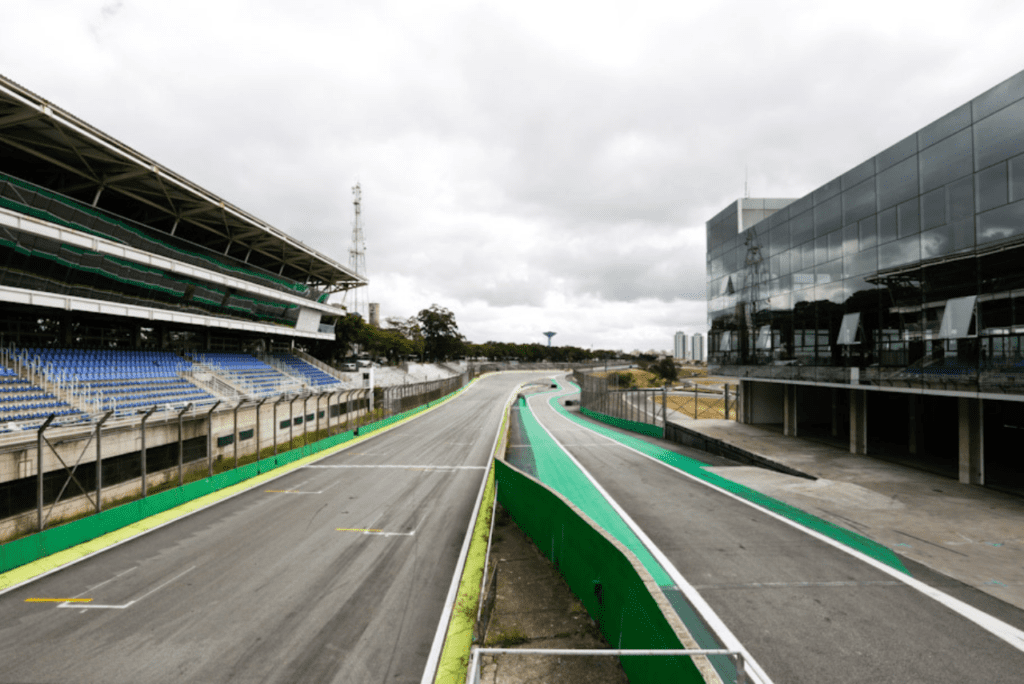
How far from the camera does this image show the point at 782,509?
1274 centimetres

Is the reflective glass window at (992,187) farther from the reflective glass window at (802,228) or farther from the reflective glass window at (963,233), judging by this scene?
the reflective glass window at (802,228)

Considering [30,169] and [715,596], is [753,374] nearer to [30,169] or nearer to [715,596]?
[715,596]

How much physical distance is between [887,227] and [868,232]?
0.92m

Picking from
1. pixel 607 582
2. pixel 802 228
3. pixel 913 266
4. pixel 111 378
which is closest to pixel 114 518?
pixel 111 378

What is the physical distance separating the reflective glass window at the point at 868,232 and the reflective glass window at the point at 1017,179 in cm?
487

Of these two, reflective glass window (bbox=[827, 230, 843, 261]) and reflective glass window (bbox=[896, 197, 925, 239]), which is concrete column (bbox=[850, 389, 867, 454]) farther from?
reflective glass window (bbox=[896, 197, 925, 239])

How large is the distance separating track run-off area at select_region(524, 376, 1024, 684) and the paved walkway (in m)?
0.92

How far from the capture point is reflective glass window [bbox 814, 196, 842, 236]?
19391 mm

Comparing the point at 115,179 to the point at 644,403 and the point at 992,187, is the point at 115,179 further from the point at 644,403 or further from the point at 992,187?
the point at 992,187

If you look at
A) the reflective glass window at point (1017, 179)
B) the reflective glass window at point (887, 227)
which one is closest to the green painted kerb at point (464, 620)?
the reflective glass window at point (1017, 179)

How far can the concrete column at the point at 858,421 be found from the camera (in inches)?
756

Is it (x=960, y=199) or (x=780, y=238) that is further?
(x=780, y=238)

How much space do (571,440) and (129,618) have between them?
22.6 m

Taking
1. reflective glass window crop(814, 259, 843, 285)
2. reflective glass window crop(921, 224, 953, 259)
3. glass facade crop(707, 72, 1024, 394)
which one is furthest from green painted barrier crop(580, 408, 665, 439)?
reflective glass window crop(921, 224, 953, 259)
